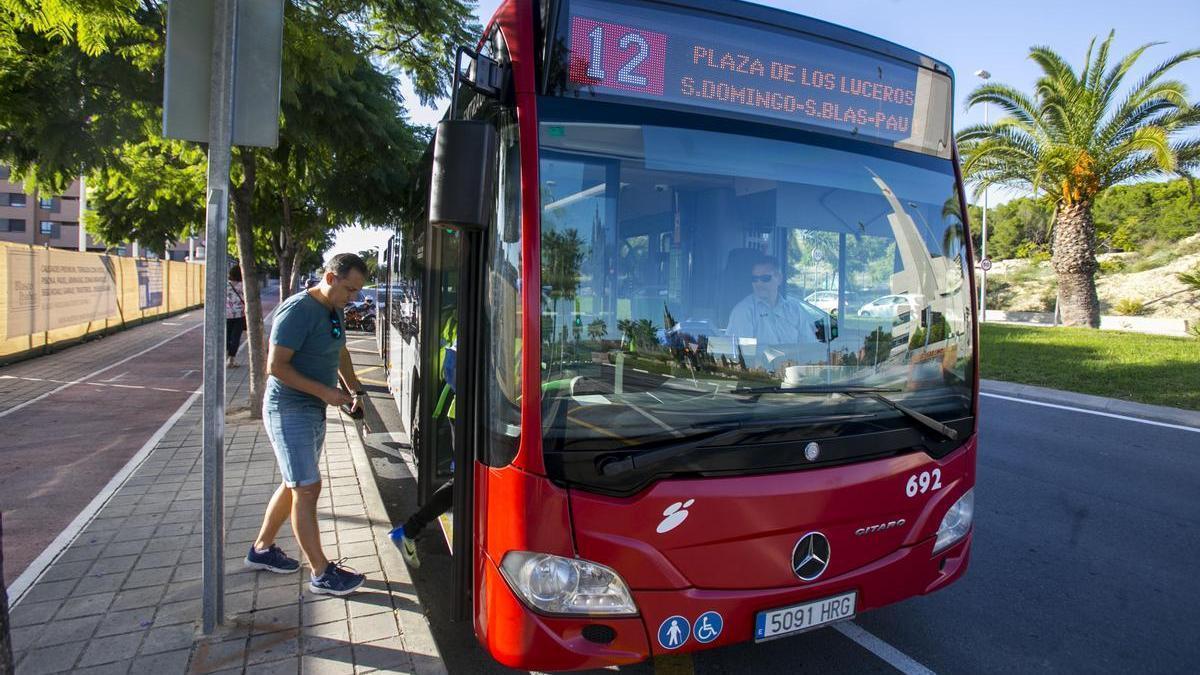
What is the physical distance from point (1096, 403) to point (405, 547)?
36.7 ft

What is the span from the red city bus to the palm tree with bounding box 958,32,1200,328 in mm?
16454

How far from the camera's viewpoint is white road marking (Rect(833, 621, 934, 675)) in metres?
3.26

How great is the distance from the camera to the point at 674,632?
2.53 m

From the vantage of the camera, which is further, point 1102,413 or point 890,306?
point 1102,413

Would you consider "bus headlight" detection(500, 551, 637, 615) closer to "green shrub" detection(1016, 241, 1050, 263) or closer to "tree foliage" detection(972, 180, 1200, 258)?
"tree foliage" detection(972, 180, 1200, 258)

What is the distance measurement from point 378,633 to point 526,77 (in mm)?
2607

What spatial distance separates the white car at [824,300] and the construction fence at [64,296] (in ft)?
46.2

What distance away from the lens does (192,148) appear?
7.16m

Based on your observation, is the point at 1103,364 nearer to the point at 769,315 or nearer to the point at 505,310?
the point at 769,315

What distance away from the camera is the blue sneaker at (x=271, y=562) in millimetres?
3889

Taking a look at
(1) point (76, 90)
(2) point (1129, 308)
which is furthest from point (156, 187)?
(2) point (1129, 308)

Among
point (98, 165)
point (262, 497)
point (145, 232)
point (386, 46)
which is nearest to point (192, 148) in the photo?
point (98, 165)

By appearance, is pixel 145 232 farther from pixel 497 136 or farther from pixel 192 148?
pixel 497 136

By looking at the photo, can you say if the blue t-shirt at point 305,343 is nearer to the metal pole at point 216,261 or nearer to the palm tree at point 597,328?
the metal pole at point 216,261
